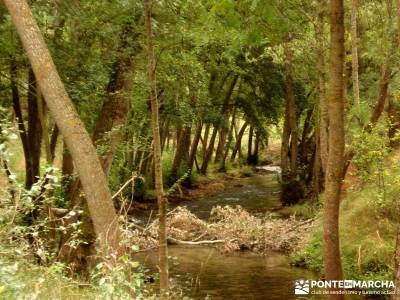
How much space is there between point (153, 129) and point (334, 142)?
2.97 m

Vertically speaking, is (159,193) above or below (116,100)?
below

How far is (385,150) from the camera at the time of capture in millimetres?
11773

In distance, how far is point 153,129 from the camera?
340 inches

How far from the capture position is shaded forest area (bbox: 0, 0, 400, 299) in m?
6.49

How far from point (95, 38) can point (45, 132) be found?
2.95 meters

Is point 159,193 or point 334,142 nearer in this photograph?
point 334,142

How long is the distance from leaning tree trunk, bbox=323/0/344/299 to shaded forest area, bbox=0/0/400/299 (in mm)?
14

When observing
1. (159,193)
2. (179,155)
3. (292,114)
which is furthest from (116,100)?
(179,155)

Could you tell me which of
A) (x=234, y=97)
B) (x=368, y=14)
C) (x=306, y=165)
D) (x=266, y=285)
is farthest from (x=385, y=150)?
(x=234, y=97)
